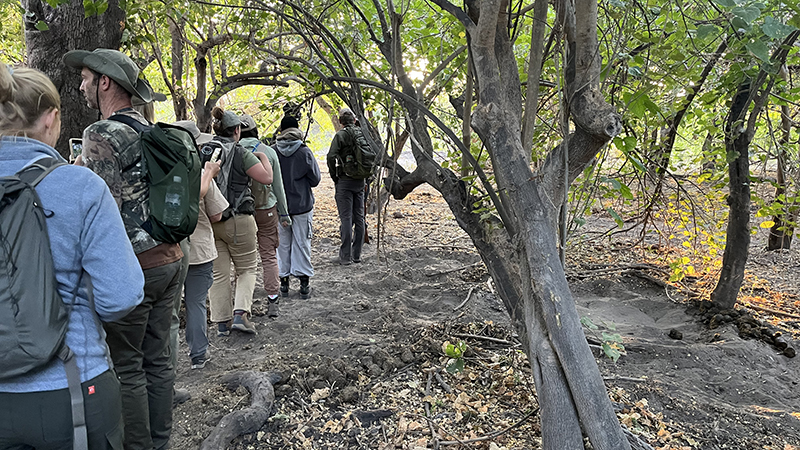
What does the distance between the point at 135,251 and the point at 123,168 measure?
392 millimetres

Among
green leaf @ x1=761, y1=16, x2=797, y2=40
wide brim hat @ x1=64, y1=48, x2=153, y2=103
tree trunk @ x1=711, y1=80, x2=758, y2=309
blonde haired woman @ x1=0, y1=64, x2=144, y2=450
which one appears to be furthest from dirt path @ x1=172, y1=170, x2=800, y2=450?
green leaf @ x1=761, y1=16, x2=797, y2=40

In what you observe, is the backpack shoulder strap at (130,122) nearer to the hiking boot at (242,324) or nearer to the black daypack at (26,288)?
the black daypack at (26,288)

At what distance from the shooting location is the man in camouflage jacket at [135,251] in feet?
7.56

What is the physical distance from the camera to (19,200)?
4.66 feet

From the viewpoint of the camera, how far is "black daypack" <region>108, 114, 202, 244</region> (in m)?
2.40

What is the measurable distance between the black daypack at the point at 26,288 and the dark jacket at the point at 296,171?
4109mm

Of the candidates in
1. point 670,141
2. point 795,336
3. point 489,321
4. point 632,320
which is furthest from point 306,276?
point 795,336

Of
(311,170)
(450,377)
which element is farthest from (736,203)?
(311,170)

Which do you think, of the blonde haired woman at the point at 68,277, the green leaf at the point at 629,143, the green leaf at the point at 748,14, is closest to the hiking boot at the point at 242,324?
the blonde haired woman at the point at 68,277

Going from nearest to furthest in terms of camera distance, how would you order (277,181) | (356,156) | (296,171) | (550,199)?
(550,199)
(277,181)
(296,171)
(356,156)

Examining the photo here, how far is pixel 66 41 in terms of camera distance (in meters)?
3.40

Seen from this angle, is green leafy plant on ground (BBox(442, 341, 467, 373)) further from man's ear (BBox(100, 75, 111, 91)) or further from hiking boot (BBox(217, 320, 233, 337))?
man's ear (BBox(100, 75, 111, 91))

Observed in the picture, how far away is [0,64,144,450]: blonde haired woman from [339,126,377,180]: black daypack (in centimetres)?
452

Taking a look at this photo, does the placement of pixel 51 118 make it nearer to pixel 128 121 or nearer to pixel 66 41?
pixel 128 121
